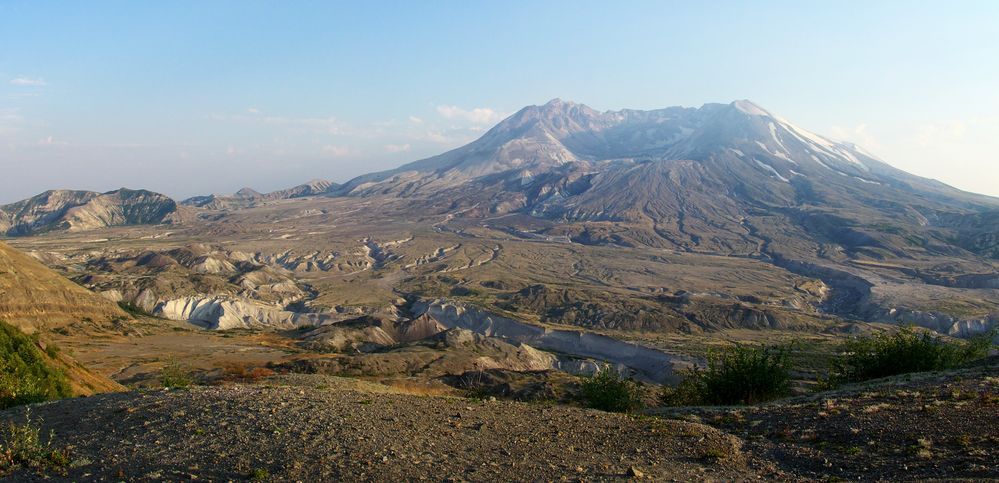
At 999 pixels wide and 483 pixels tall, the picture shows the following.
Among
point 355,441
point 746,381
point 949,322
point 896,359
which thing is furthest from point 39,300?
point 949,322

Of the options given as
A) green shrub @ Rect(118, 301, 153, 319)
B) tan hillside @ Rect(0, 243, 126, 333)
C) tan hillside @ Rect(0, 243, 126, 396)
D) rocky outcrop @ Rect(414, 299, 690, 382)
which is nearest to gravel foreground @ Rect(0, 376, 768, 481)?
rocky outcrop @ Rect(414, 299, 690, 382)

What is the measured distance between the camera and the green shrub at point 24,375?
1552 cm

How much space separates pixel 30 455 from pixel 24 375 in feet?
30.3

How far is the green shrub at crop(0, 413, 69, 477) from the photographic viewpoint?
977 centimetres

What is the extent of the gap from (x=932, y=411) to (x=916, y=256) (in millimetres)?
144746

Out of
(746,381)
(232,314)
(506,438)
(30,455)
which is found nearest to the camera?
(30,455)

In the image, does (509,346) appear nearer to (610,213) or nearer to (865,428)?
(865,428)

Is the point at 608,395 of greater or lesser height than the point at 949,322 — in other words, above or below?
above

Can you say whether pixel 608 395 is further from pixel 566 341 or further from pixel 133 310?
pixel 133 310

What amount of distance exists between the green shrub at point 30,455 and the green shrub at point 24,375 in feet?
19.3

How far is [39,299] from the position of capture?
5475cm

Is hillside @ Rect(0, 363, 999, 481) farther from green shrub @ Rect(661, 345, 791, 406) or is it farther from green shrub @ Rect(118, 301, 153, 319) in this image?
green shrub @ Rect(118, 301, 153, 319)

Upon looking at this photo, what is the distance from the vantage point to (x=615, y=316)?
3282 inches

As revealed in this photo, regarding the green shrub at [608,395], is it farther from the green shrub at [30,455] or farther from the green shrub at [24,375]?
the green shrub at [24,375]
